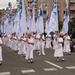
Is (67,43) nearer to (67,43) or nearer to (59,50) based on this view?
(67,43)

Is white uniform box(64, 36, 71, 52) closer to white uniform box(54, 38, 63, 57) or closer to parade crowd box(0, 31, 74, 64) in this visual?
parade crowd box(0, 31, 74, 64)

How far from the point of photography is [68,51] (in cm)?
2142

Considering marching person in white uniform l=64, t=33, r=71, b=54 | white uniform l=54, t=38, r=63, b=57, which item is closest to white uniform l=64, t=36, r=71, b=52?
marching person in white uniform l=64, t=33, r=71, b=54

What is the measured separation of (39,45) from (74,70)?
9277 millimetres

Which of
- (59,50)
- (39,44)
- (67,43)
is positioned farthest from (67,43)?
(59,50)

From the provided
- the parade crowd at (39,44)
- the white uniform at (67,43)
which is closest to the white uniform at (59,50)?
the parade crowd at (39,44)

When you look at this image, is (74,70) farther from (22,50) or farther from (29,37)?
(22,50)

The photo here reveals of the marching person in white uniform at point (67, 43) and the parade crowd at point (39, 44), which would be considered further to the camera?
Result: the marching person in white uniform at point (67, 43)

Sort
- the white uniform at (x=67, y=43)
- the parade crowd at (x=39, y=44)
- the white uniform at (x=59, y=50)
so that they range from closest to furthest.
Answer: the parade crowd at (x=39, y=44)
the white uniform at (x=59, y=50)
the white uniform at (x=67, y=43)

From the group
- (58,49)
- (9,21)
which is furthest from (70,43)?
(9,21)

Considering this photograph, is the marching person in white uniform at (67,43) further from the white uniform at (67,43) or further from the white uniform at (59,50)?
the white uniform at (59,50)

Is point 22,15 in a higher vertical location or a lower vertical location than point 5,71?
higher

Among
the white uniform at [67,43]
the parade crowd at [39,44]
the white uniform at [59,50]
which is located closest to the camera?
the parade crowd at [39,44]

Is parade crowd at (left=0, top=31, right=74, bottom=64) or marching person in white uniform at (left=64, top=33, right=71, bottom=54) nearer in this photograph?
parade crowd at (left=0, top=31, right=74, bottom=64)
